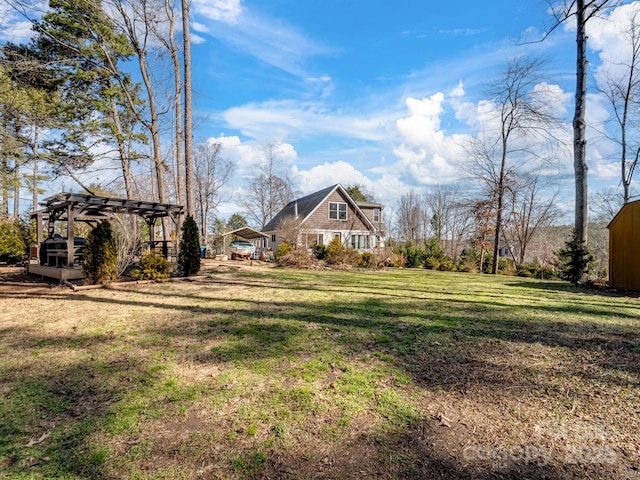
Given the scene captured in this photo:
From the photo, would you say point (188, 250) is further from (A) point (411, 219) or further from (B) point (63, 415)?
(A) point (411, 219)

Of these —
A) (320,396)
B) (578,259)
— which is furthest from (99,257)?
(578,259)

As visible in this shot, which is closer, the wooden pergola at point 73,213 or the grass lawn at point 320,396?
the grass lawn at point 320,396

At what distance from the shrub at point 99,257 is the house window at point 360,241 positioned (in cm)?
2014

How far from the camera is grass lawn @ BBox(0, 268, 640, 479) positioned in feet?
6.48

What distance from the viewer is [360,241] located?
1078 inches

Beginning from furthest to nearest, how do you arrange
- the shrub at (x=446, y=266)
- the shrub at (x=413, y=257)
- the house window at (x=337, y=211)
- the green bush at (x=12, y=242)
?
the house window at (x=337, y=211), the shrub at (x=413, y=257), the shrub at (x=446, y=266), the green bush at (x=12, y=242)

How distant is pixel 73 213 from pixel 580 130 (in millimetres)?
15884

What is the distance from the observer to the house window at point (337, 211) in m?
26.1

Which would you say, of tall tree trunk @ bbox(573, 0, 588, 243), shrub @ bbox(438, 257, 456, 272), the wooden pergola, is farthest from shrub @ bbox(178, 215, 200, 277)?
shrub @ bbox(438, 257, 456, 272)

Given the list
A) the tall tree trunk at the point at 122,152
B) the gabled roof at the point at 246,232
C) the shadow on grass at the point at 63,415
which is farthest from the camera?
the gabled roof at the point at 246,232

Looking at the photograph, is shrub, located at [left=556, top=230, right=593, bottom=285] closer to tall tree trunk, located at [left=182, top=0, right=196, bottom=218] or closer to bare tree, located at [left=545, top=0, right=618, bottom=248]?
bare tree, located at [left=545, top=0, right=618, bottom=248]

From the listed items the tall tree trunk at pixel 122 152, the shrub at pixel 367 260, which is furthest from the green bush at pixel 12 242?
the shrub at pixel 367 260

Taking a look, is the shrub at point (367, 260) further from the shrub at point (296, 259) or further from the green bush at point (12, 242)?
the green bush at point (12, 242)

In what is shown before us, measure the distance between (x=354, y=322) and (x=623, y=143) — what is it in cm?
2399
